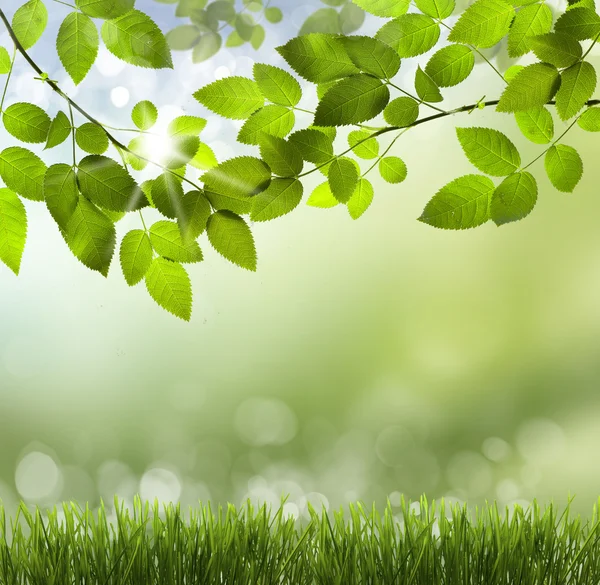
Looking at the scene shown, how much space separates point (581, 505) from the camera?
88 centimetres

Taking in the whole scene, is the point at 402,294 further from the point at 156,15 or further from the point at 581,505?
the point at 156,15

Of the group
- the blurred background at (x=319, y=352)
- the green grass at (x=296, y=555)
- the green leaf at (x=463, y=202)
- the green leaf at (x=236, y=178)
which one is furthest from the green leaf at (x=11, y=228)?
the blurred background at (x=319, y=352)

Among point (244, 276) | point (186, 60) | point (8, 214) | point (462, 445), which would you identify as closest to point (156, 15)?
point (186, 60)

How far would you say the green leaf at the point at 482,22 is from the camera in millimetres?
294

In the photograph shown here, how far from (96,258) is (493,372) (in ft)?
2.44

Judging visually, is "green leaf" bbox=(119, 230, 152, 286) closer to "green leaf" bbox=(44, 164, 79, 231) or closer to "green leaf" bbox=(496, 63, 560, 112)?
"green leaf" bbox=(44, 164, 79, 231)

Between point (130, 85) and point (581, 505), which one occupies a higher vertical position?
point (130, 85)

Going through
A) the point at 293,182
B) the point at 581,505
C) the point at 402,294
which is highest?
the point at 402,294

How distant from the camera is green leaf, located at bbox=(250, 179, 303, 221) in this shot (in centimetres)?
30

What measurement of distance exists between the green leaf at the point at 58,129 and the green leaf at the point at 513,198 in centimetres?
23

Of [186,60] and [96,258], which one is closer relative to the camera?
[96,258]

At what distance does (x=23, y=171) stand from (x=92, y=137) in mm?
42

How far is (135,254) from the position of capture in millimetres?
315

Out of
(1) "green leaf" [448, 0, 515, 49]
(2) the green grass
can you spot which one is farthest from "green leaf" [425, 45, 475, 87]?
(2) the green grass
